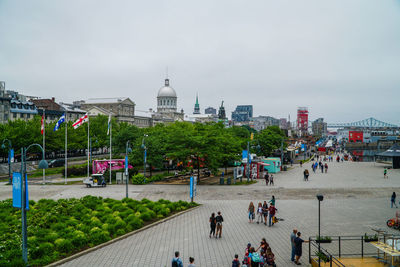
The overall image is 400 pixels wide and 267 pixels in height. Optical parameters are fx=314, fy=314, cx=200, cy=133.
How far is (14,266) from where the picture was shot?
44.7ft

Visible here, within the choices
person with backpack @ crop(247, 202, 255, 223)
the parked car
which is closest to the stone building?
the parked car

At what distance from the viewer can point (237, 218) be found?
23062 millimetres

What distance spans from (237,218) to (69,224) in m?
11.5

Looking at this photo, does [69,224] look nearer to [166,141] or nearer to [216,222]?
[216,222]

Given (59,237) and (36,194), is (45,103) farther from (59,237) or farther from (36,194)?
(59,237)

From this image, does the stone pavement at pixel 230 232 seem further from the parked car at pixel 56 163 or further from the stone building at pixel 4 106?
the stone building at pixel 4 106

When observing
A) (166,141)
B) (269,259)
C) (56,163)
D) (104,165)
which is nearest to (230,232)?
(269,259)

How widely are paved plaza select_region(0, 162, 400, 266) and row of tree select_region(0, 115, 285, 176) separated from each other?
502 centimetres

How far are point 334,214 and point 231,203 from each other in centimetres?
855

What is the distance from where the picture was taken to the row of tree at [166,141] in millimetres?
40750

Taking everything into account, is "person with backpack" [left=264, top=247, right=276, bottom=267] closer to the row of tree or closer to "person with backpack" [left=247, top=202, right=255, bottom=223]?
"person with backpack" [left=247, top=202, right=255, bottom=223]

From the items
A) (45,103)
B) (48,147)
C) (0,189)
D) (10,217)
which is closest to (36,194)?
(0,189)

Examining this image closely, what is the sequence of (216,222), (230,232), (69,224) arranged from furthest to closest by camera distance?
(69,224)
(230,232)
(216,222)

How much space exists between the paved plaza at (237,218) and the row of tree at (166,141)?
5019mm
